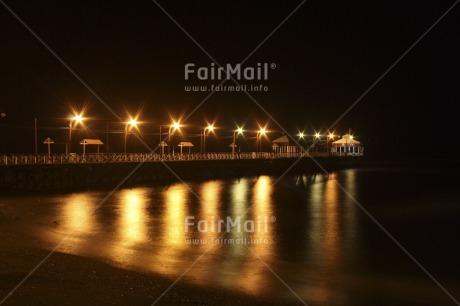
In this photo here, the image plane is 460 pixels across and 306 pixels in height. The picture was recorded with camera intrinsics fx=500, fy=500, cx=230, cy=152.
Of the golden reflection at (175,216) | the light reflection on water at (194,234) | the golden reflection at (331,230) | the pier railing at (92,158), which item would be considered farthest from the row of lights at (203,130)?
the golden reflection at (331,230)

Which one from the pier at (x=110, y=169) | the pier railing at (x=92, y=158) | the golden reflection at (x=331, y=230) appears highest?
the pier railing at (x=92, y=158)

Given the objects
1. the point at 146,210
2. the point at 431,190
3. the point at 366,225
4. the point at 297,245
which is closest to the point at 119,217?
the point at 146,210

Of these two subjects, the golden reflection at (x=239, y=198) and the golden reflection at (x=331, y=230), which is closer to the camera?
the golden reflection at (x=331, y=230)

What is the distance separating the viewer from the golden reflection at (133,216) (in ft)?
56.2

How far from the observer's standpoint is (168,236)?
680 inches

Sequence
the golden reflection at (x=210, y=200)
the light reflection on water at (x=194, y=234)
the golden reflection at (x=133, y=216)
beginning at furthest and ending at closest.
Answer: the golden reflection at (x=210, y=200) < the golden reflection at (x=133, y=216) < the light reflection on water at (x=194, y=234)

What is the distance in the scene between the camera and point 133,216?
856 inches

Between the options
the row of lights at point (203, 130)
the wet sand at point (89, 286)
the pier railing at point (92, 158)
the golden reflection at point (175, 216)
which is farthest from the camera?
the row of lights at point (203, 130)

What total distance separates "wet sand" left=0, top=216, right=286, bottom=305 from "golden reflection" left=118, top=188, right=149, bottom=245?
3785mm

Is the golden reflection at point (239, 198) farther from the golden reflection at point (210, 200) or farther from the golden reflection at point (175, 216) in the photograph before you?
the golden reflection at point (175, 216)

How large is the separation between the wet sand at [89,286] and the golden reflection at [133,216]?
3785 mm

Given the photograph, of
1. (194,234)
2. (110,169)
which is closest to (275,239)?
(194,234)

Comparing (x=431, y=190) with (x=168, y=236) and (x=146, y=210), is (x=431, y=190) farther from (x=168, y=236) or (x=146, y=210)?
(x=168, y=236)

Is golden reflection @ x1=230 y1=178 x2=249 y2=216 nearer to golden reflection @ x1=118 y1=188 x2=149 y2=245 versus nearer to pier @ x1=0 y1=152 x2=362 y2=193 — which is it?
golden reflection @ x1=118 y1=188 x2=149 y2=245
